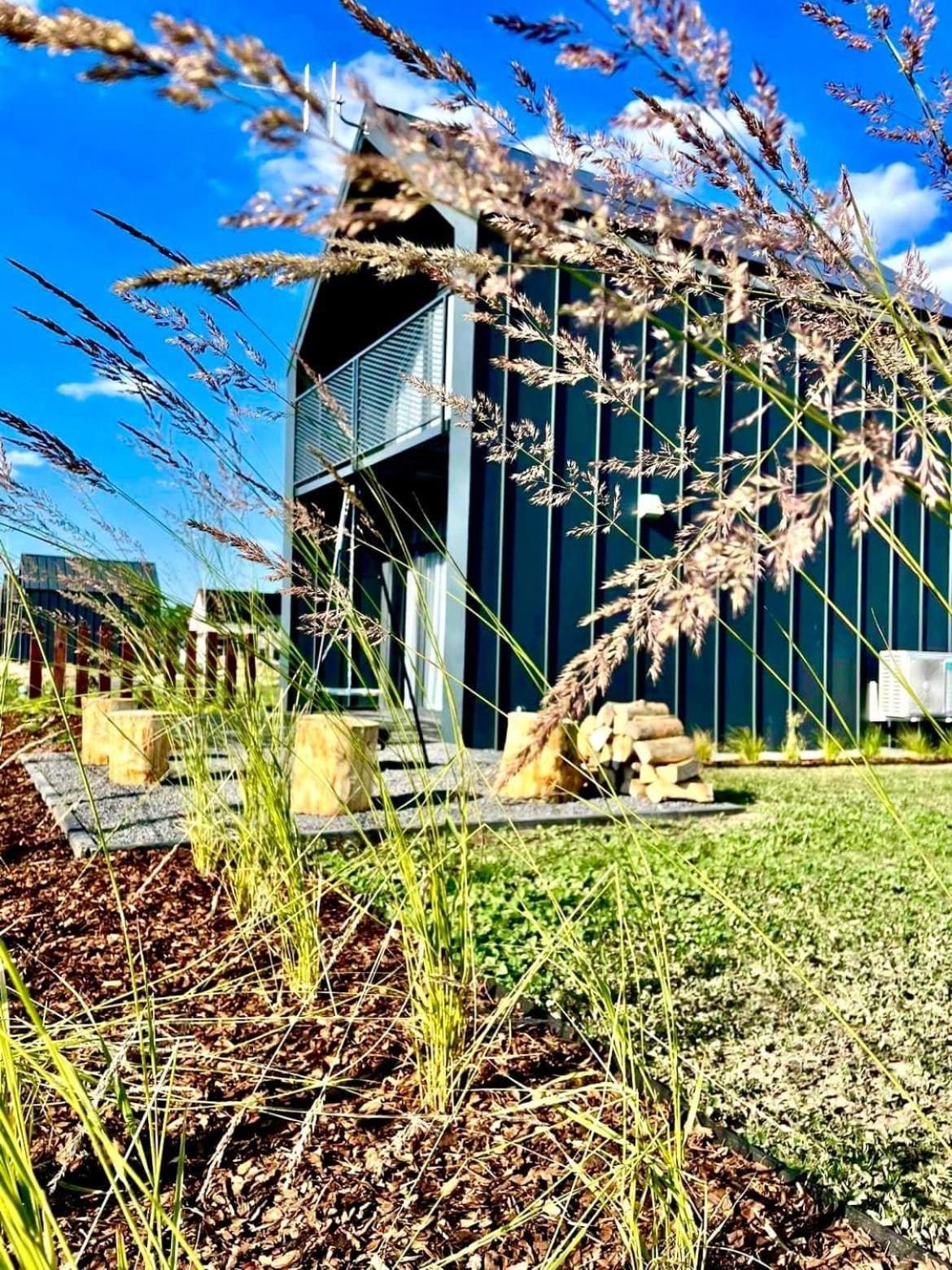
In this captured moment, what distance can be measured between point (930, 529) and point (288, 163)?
11.9 meters

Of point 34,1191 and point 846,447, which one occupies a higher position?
point 846,447

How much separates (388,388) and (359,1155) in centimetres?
990

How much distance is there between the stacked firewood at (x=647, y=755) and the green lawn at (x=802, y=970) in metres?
0.84

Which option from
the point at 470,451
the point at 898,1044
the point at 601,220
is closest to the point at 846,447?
the point at 601,220

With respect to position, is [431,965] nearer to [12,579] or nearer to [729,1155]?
[729,1155]

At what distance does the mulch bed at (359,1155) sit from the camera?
136 centimetres

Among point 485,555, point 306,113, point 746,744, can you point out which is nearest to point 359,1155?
point 306,113

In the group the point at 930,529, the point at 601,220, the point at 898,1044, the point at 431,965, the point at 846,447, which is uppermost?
the point at 930,529

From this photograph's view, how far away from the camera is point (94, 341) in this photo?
5.56ft

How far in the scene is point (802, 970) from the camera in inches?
97.6

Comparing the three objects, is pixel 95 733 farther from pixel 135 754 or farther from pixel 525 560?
pixel 525 560

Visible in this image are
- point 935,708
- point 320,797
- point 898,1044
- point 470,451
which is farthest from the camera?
point 935,708

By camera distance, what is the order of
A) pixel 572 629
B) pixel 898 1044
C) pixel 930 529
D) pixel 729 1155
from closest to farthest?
pixel 729 1155, pixel 898 1044, pixel 572 629, pixel 930 529

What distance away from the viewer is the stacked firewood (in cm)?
584
